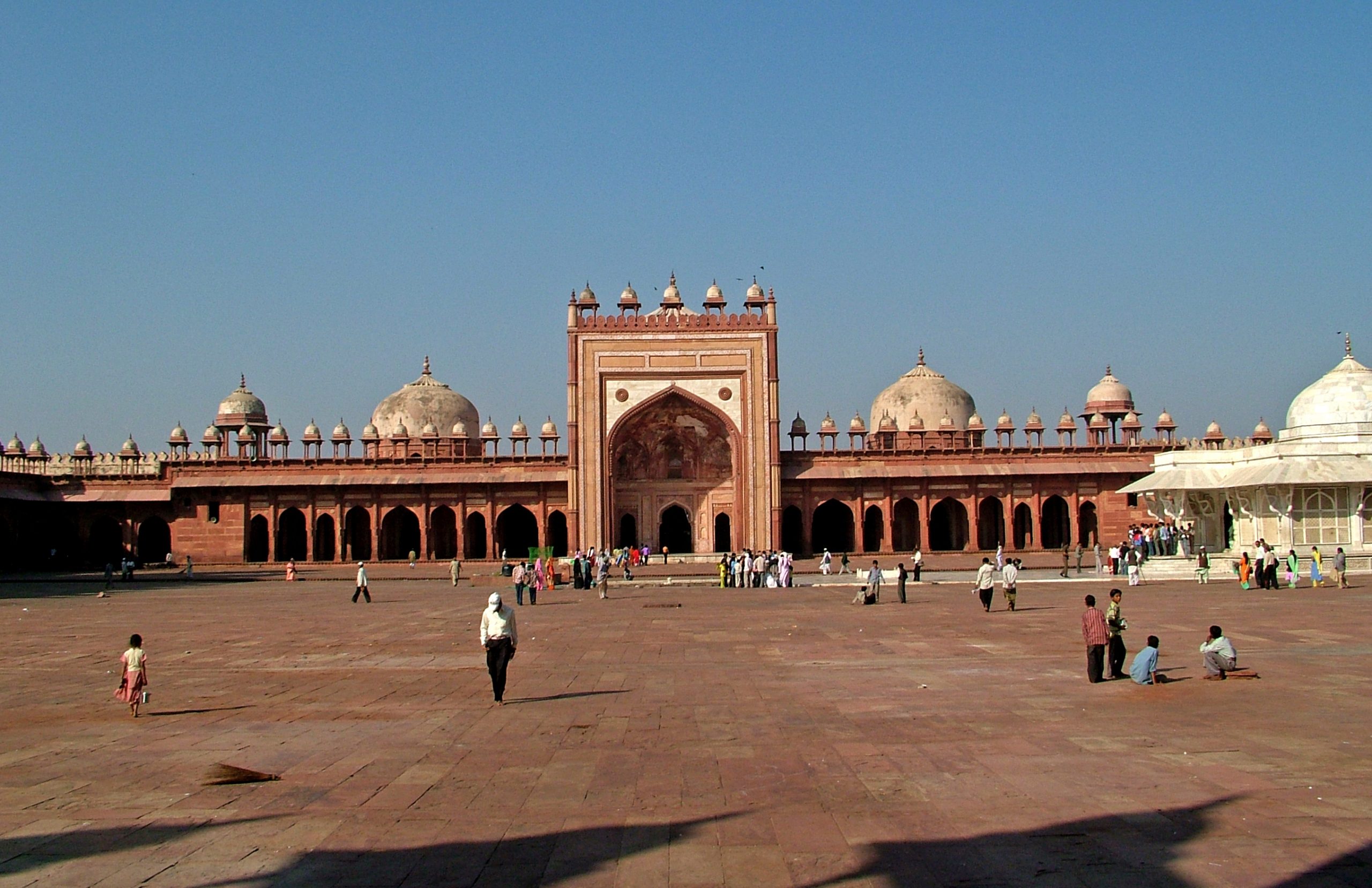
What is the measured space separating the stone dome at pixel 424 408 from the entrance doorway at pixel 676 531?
36.5 feet

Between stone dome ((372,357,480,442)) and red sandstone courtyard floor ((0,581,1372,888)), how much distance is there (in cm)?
3658

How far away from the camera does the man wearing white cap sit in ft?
35.1

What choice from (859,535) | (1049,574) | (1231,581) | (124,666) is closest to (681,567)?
(859,535)

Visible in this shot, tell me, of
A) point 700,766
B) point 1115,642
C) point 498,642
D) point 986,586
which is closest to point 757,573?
point 986,586

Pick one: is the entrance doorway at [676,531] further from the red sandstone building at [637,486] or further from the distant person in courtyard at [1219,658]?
the distant person in courtyard at [1219,658]

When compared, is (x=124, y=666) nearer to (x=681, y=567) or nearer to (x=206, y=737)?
(x=206, y=737)

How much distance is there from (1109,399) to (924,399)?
7.71m

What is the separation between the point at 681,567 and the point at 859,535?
8960 millimetres

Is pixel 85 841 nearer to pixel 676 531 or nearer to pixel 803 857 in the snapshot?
pixel 803 857

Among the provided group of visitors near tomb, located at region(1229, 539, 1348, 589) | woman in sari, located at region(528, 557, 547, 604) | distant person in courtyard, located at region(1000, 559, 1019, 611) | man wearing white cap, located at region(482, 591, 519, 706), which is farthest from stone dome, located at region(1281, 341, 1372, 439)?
man wearing white cap, located at region(482, 591, 519, 706)

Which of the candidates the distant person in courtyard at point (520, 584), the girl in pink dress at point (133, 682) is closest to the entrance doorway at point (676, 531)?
the distant person in courtyard at point (520, 584)

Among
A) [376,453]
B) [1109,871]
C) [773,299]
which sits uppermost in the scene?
[773,299]

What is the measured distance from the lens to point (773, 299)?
4453 cm

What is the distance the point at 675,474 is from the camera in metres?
46.6
